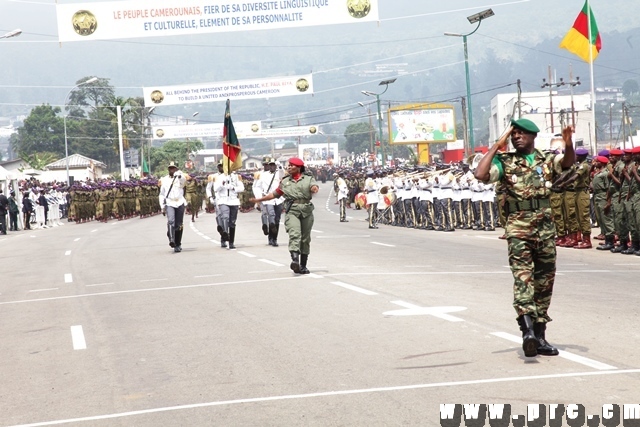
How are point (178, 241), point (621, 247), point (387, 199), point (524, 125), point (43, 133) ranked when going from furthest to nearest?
point (43, 133) < point (387, 199) < point (178, 241) < point (621, 247) < point (524, 125)

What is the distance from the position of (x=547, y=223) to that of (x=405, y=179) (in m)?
29.0

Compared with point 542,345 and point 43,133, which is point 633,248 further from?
point 43,133

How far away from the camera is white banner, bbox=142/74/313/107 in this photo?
2484 inches

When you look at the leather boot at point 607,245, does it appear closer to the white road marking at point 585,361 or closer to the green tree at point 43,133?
the white road marking at point 585,361

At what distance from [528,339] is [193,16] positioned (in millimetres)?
31258

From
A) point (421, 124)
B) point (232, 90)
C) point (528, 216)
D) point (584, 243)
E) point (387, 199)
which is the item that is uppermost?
point (232, 90)

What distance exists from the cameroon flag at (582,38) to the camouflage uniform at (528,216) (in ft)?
96.7

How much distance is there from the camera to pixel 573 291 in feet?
47.9

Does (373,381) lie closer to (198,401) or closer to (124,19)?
(198,401)

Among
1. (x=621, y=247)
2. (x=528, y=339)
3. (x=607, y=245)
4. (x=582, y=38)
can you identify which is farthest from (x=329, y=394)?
(x=582, y=38)

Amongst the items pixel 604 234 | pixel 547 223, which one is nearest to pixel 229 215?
pixel 604 234

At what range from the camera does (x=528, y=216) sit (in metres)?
9.33

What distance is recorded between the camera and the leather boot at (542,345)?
9.26m

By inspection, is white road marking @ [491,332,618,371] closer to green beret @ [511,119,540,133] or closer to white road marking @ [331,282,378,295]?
green beret @ [511,119,540,133]
